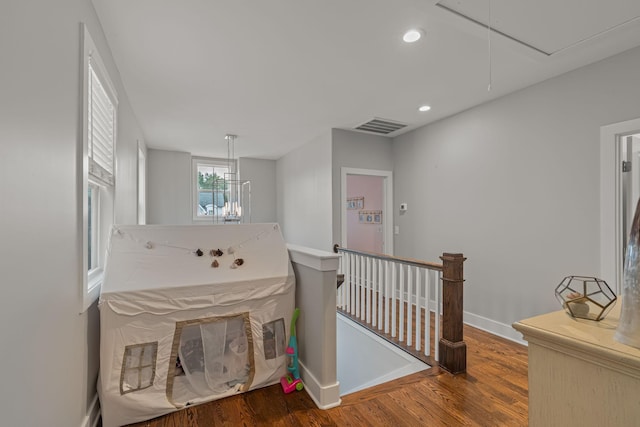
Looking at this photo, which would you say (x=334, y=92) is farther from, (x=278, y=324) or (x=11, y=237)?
(x=11, y=237)

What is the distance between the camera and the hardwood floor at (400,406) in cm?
190

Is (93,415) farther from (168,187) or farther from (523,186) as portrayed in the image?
(168,187)

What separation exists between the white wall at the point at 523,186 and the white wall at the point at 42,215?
3711 millimetres

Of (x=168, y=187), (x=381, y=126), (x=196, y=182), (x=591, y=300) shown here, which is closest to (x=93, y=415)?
(x=591, y=300)

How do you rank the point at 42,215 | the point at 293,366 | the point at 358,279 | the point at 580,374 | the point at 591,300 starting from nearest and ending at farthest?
the point at 580,374
the point at 591,300
the point at 42,215
the point at 293,366
the point at 358,279

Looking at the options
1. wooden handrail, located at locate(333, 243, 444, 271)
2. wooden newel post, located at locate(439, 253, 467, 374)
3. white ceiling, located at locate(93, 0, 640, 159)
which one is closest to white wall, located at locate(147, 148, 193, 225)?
white ceiling, located at locate(93, 0, 640, 159)

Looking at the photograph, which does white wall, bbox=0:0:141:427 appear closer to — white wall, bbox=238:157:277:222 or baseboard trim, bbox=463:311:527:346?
baseboard trim, bbox=463:311:527:346

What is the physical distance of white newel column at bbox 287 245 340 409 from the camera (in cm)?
208

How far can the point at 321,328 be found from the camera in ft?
6.86

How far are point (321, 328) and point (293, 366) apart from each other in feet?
1.61

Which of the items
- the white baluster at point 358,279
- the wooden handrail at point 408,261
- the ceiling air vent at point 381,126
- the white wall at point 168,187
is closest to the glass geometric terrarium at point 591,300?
the wooden handrail at point 408,261

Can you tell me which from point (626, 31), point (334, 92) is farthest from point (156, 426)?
point (626, 31)

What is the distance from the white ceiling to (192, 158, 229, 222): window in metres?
2.53

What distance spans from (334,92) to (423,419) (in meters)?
2.95
